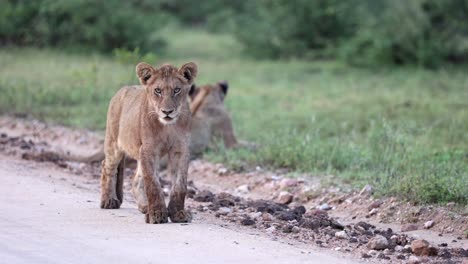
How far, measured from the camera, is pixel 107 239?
225 inches

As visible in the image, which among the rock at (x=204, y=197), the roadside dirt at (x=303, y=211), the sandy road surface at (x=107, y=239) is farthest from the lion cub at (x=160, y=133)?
the rock at (x=204, y=197)

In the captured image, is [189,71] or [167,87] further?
[189,71]

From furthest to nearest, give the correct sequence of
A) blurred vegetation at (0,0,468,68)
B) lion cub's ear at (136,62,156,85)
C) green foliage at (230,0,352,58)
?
green foliage at (230,0,352,58), blurred vegetation at (0,0,468,68), lion cub's ear at (136,62,156,85)

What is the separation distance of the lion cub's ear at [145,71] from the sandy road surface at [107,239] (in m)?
0.96

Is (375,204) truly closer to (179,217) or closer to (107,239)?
(179,217)

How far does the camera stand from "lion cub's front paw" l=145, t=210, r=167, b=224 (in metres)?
6.30

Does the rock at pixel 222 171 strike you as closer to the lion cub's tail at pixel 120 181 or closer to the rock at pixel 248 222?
the lion cub's tail at pixel 120 181

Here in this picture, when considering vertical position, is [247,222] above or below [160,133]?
below

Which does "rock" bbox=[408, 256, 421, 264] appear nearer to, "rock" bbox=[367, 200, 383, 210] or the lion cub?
the lion cub

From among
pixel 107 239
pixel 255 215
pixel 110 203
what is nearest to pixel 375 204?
pixel 255 215

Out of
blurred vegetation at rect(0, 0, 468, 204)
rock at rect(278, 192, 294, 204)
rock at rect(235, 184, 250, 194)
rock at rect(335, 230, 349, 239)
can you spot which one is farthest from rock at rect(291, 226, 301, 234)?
rock at rect(235, 184, 250, 194)

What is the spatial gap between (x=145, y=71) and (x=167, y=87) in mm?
245

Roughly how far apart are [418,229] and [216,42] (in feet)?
47.7

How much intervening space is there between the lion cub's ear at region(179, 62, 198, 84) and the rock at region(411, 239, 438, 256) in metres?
1.93
